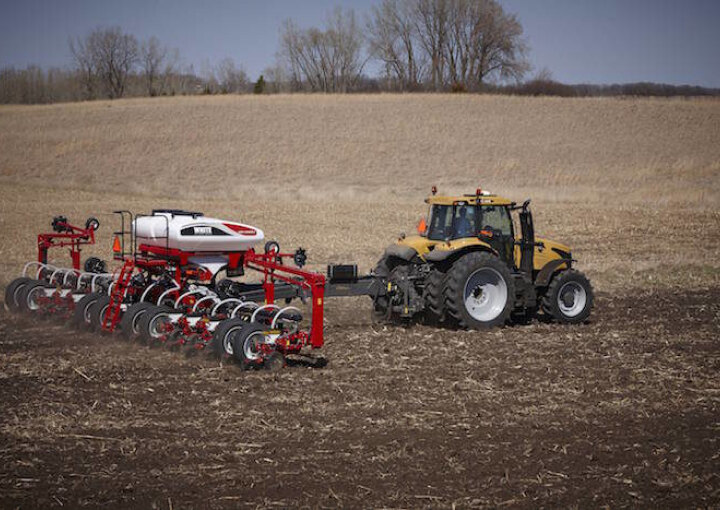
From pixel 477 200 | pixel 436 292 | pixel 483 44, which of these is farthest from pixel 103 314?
pixel 483 44

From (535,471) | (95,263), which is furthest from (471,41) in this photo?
(535,471)

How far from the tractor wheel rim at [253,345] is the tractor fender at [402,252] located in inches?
120

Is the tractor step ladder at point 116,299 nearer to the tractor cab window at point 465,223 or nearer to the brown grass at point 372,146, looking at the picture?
the tractor cab window at point 465,223

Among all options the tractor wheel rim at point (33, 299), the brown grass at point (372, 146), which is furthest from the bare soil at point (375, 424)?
the brown grass at point (372, 146)

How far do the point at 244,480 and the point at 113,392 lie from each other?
9.40 ft

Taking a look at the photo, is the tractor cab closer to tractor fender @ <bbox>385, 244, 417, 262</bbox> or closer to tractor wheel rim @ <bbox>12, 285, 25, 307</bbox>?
tractor fender @ <bbox>385, 244, 417, 262</bbox>

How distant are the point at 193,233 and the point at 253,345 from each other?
2251 millimetres

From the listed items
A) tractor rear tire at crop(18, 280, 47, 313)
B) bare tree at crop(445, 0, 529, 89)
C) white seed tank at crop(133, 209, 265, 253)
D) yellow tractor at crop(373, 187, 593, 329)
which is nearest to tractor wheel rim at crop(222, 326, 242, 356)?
white seed tank at crop(133, 209, 265, 253)

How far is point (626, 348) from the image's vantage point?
10781 mm

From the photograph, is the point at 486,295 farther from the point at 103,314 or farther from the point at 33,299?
the point at 33,299

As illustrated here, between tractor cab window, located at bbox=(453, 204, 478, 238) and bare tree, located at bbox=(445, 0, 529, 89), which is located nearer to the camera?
tractor cab window, located at bbox=(453, 204, 478, 238)

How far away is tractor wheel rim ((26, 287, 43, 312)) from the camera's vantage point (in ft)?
41.9

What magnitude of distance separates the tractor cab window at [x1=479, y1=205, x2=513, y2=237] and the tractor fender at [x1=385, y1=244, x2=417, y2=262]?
3.53ft

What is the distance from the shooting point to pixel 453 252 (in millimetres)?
11508
